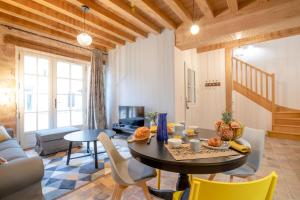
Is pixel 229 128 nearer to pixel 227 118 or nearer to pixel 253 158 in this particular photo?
pixel 227 118

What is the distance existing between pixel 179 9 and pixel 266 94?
12.7ft

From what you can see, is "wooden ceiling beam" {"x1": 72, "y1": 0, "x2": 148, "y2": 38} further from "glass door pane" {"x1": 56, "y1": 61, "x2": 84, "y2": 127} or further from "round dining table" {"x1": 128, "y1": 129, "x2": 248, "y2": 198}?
"round dining table" {"x1": 128, "y1": 129, "x2": 248, "y2": 198}

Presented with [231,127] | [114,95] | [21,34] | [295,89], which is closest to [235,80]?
[295,89]

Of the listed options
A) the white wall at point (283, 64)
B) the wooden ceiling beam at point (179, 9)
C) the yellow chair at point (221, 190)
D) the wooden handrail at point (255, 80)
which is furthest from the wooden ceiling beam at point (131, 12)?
the white wall at point (283, 64)

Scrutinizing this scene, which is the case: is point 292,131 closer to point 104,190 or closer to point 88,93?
point 104,190

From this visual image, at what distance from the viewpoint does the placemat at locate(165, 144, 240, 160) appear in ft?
3.69

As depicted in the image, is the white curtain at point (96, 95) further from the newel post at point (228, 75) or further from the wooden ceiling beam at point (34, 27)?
the newel post at point (228, 75)

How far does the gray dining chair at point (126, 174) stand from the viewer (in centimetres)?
140

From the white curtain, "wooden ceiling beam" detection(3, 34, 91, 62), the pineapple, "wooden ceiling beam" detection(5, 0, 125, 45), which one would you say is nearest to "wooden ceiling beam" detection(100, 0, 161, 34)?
"wooden ceiling beam" detection(5, 0, 125, 45)

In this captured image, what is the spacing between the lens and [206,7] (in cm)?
292

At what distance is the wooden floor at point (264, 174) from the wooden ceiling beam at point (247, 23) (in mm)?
2338

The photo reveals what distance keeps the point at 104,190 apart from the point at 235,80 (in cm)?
508

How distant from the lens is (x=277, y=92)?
17.5 ft

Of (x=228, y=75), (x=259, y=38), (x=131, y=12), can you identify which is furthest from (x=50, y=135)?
(x=259, y=38)
